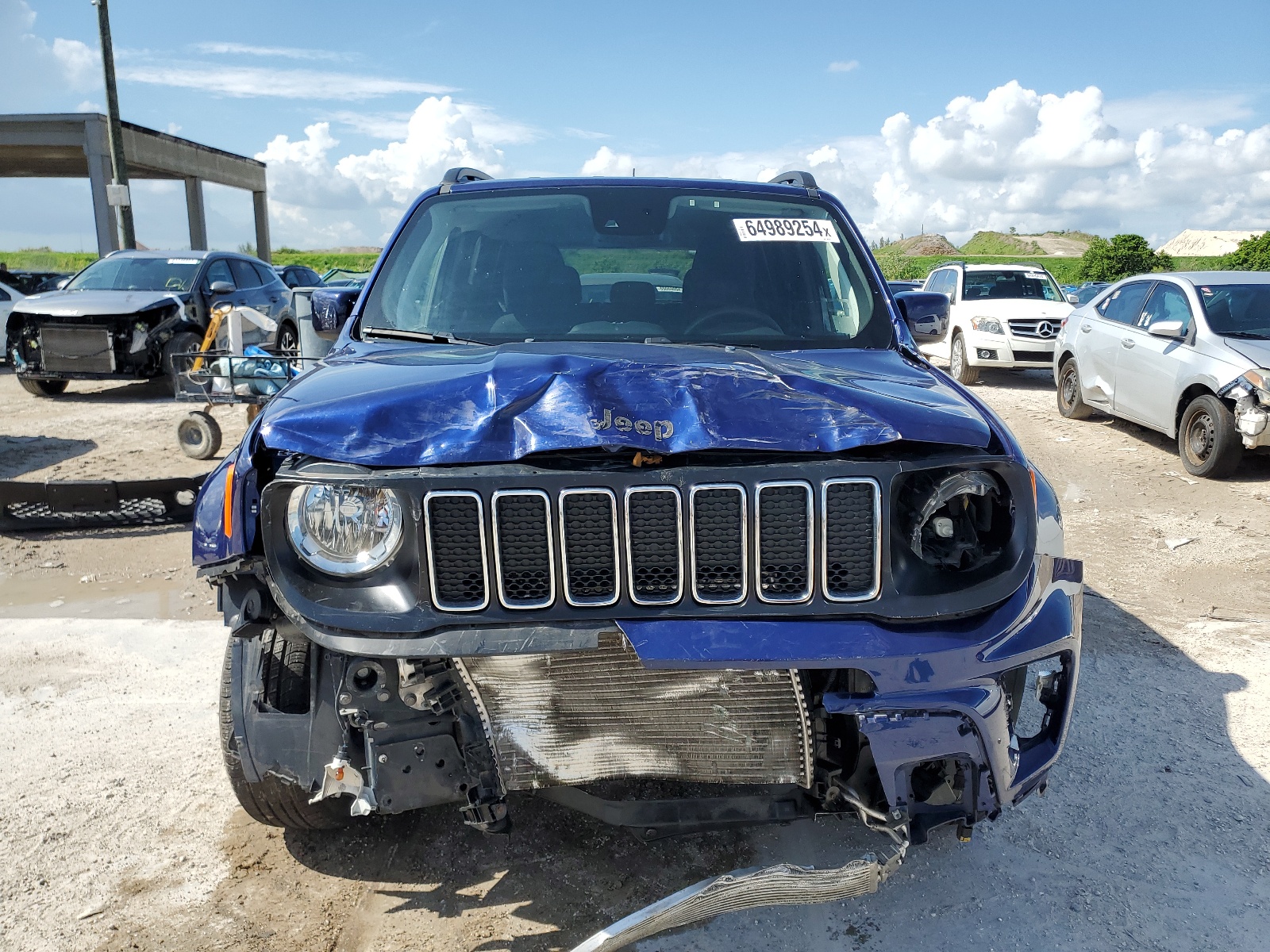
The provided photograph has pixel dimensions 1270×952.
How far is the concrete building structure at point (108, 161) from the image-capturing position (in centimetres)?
2447

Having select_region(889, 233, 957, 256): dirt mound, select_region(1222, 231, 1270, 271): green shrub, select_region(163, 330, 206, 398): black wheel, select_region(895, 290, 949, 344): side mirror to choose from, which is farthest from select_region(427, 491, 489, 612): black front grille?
select_region(889, 233, 957, 256): dirt mound

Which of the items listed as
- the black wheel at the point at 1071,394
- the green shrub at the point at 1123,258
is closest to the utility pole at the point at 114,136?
the black wheel at the point at 1071,394

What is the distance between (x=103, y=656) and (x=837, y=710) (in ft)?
11.5

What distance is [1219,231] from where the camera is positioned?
289ft

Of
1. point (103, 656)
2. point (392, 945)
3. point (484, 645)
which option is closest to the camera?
point (484, 645)

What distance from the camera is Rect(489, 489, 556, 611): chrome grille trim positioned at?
6.49 ft

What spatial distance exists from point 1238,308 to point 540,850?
798cm

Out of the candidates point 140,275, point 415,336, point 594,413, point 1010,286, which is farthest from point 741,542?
point 1010,286

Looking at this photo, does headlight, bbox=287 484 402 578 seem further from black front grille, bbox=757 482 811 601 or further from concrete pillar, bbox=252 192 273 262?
concrete pillar, bbox=252 192 273 262

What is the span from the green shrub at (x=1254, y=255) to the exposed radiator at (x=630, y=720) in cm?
2780

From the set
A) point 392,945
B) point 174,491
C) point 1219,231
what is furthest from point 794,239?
point 1219,231

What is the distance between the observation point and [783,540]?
2039mm

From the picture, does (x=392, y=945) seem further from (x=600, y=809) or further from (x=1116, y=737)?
(x=1116, y=737)

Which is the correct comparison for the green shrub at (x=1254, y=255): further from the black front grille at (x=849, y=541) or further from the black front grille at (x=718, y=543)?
the black front grille at (x=718, y=543)
